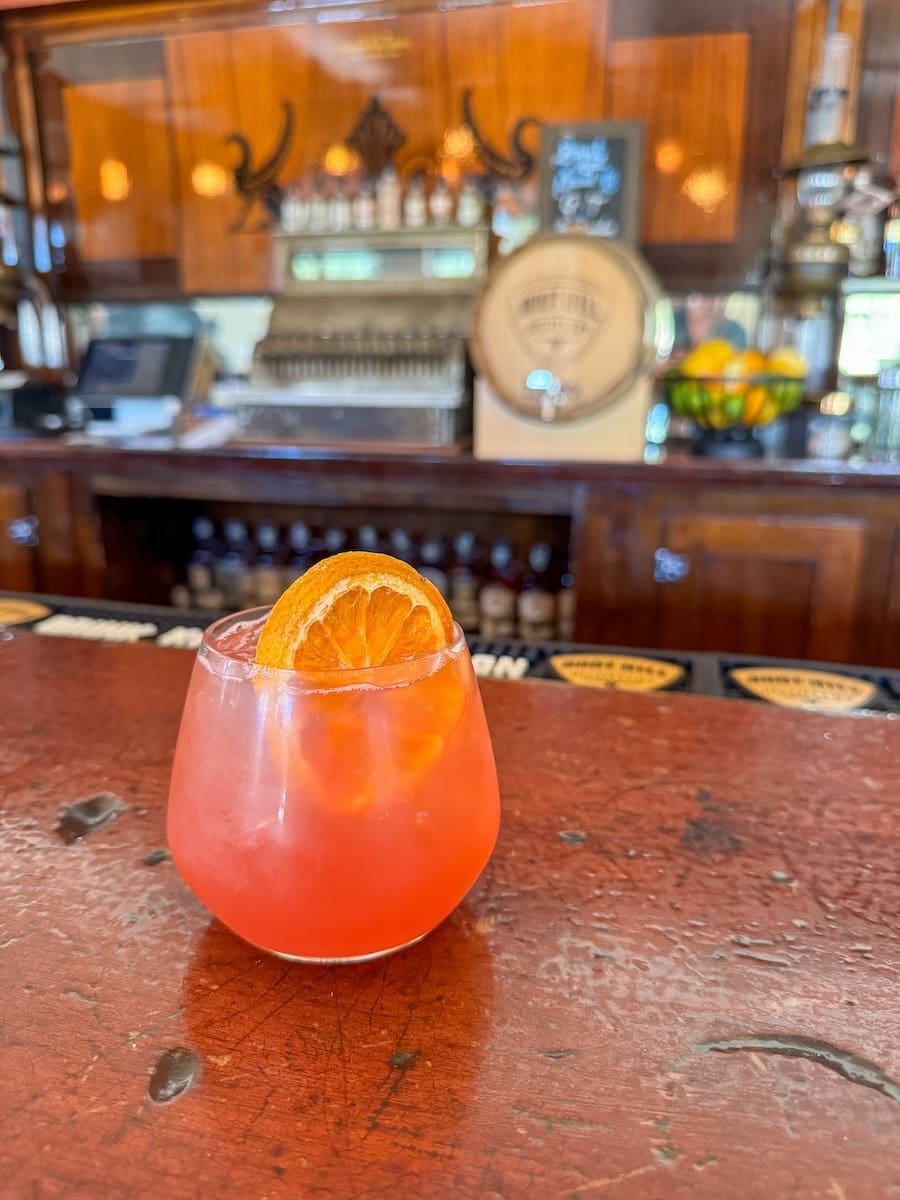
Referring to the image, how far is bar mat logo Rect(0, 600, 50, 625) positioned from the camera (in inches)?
44.4

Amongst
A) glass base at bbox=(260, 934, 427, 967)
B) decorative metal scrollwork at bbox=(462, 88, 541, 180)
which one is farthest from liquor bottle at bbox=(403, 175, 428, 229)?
glass base at bbox=(260, 934, 427, 967)

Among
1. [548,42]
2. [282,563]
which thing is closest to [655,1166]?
[282,563]

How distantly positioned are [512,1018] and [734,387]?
80.0 inches

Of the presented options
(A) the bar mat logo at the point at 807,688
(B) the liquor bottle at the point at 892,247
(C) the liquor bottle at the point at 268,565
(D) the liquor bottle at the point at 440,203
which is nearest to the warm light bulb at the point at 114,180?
(D) the liquor bottle at the point at 440,203

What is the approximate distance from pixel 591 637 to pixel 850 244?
54.3 inches

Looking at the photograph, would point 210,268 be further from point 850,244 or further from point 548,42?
point 850,244

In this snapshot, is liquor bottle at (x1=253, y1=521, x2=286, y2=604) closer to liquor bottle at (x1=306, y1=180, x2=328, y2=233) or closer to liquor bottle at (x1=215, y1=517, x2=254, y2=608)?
liquor bottle at (x1=215, y1=517, x2=254, y2=608)

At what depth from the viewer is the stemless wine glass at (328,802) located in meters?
0.38

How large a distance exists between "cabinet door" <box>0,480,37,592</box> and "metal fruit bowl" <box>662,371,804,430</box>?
1828 millimetres

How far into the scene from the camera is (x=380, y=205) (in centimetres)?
275

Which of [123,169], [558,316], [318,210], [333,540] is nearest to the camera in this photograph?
[558,316]

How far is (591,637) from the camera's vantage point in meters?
2.25

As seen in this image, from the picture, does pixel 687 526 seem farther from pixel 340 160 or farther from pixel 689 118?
pixel 340 160

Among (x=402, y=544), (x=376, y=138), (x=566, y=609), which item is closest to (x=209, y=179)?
(x=376, y=138)
